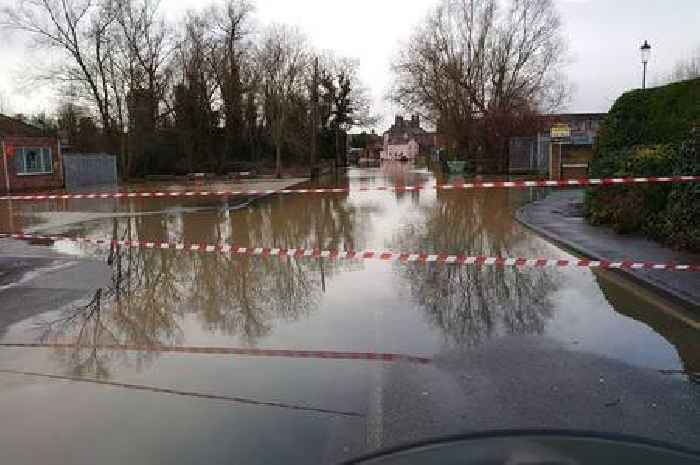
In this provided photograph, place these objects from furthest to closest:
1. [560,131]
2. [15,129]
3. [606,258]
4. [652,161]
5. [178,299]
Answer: [560,131] → [15,129] → [652,161] → [606,258] → [178,299]

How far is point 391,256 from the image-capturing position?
912 cm

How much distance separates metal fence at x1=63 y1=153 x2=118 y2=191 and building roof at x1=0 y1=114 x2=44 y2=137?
231cm

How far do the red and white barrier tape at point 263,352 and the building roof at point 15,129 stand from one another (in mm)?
28779

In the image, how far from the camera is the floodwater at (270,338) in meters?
4.07

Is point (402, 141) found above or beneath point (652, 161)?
above

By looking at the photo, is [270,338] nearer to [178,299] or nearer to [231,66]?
[178,299]

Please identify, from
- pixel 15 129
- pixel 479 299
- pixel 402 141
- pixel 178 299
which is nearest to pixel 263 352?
pixel 178 299

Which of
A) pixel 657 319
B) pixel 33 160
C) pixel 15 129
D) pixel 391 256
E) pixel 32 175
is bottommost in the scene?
pixel 657 319

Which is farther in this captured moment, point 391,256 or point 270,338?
point 391,256

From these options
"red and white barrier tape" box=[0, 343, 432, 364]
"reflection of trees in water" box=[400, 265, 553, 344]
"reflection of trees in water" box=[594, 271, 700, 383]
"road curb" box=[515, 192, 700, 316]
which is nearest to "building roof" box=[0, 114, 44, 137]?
"road curb" box=[515, 192, 700, 316]

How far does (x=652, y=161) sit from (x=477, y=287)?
5674mm

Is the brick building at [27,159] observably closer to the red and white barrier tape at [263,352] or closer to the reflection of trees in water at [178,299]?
the reflection of trees in water at [178,299]

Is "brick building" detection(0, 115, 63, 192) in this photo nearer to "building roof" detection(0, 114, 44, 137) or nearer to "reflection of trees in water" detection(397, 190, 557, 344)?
"building roof" detection(0, 114, 44, 137)

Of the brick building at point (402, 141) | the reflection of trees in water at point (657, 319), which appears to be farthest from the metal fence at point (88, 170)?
the brick building at point (402, 141)
